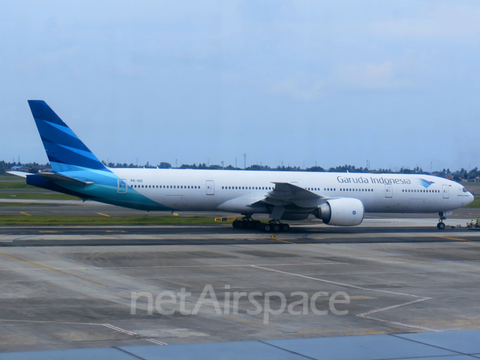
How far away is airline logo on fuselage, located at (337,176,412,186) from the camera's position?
3319cm

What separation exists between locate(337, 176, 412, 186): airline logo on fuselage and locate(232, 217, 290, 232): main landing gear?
5467 mm

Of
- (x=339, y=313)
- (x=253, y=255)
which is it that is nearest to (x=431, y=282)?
(x=339, y=313)

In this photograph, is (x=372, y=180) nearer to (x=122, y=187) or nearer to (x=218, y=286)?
(x=122, y=187)

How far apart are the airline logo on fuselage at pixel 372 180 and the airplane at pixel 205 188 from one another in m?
0.06

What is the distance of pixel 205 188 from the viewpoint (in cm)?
3047

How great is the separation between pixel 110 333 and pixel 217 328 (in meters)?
1.87

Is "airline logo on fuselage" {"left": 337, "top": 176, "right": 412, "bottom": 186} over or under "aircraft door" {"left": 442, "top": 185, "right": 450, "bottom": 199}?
over

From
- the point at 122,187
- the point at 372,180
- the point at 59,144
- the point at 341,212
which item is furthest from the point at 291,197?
the point at 59,144

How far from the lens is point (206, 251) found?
2114 cm

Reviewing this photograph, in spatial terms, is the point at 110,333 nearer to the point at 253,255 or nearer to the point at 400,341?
the point at 400,341

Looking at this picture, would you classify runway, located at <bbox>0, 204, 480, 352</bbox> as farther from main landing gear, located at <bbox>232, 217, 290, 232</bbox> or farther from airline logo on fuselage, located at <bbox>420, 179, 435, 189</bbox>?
airline logo on fuselage, located at <bbox>420, 179, 435, 189</bbox>

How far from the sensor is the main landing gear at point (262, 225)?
2980 cm

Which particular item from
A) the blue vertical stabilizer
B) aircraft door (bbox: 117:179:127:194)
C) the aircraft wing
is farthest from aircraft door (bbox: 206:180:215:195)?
the blue vertical stabilizer

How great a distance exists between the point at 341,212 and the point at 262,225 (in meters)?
4.54
